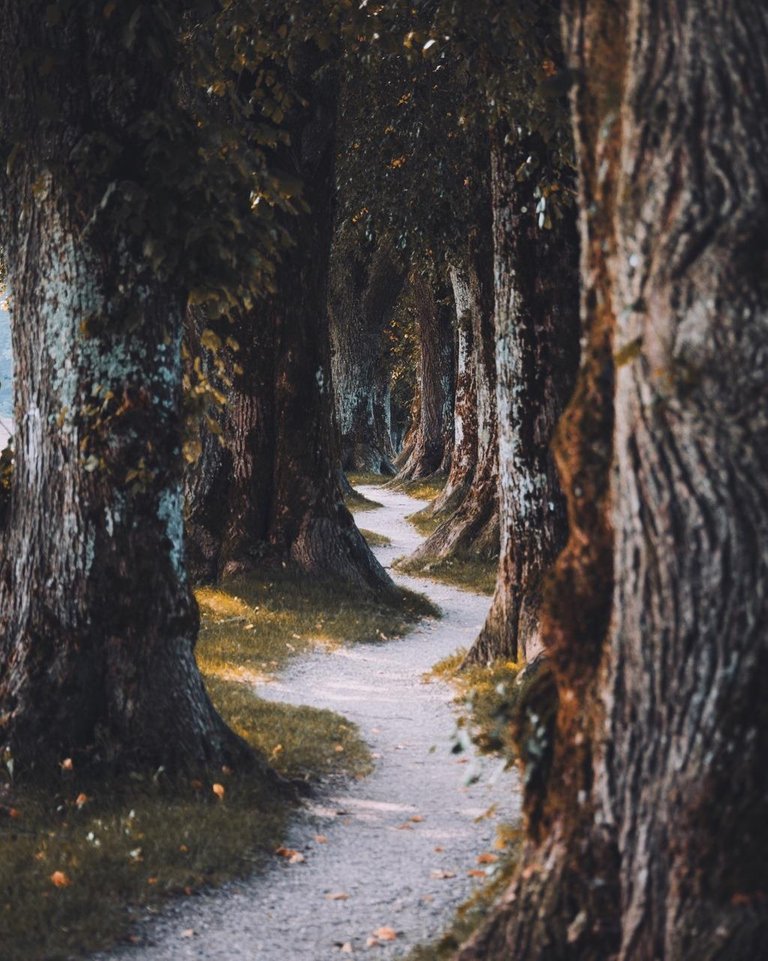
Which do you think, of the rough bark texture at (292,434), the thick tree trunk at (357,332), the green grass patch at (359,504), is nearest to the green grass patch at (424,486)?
the green grass patch at (359,504)

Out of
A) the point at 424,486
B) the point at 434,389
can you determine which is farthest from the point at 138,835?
the point at 434,389

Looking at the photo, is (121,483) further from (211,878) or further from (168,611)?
(211,878)

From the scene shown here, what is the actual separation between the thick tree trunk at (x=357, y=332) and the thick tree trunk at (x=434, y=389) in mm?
1486

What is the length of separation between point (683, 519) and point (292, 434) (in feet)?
32.9

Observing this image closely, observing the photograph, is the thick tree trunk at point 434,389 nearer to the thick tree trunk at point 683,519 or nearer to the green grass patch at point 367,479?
the green grass patch at point 367,479

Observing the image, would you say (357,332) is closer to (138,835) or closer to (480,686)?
(480,686)

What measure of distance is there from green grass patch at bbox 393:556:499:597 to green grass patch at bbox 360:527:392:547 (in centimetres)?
254

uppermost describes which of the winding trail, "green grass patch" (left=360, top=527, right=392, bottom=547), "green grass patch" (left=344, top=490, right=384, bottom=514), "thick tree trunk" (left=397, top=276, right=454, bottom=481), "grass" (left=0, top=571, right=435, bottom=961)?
"thick tree trunk" (left=397, top=276, right=454, bottom=481)

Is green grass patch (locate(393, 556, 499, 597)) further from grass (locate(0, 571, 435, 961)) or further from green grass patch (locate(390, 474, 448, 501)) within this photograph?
green grass patch (locate(390, 474, 448, 501))

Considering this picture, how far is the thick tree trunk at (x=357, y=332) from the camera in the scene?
29.8 m

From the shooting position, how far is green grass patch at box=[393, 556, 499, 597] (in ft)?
48.0

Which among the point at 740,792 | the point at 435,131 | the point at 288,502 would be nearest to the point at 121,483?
the point at 740,792

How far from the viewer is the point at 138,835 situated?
562cm

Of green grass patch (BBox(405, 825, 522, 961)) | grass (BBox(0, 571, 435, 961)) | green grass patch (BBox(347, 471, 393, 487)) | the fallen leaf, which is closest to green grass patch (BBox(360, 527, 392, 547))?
grass (BBox(0, 571, 435, 961))
